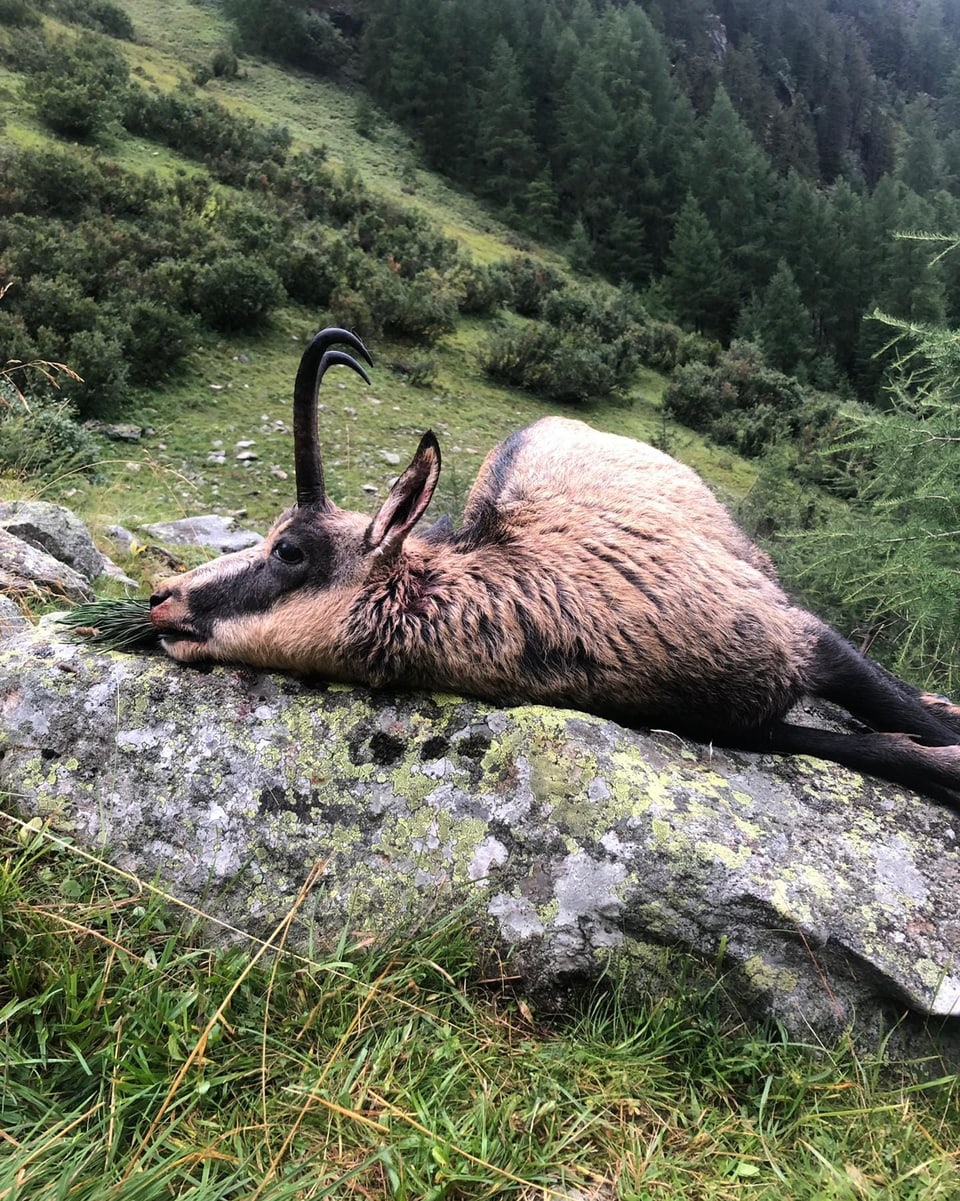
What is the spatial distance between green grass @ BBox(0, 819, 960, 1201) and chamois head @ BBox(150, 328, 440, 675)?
1.13 meters

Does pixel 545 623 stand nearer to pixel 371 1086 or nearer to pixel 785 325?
pixel 371 1086

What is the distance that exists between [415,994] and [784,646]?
92.7 inches

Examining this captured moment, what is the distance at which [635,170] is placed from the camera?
49250mm

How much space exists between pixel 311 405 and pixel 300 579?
2.89 ft

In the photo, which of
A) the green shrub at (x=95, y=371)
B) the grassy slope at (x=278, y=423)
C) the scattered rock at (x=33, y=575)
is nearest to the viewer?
the scattered rock at (x=33, y=575)

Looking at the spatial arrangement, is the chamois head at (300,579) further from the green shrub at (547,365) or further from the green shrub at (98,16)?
the green shrub at (98,16)

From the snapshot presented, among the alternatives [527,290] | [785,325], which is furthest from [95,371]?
[785,325]

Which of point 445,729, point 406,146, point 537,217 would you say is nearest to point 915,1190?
point 445,729

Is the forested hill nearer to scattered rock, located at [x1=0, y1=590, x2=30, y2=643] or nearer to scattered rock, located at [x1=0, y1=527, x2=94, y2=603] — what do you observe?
scattered rock, located at [x1=0, y1=527, x2=94, y2=603]

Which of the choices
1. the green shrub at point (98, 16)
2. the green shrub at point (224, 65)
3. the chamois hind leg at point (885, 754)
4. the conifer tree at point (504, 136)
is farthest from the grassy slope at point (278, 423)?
the conifer tree at point (504, 136)

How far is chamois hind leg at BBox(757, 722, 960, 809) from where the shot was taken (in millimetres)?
3553

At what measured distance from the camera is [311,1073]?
2.25m

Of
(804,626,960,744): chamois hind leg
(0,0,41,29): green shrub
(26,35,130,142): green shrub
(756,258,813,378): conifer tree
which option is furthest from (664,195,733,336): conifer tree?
(804,626,960,744): chamois hind leg

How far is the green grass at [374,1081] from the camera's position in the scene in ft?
6.55
